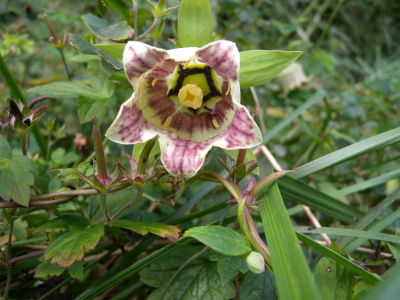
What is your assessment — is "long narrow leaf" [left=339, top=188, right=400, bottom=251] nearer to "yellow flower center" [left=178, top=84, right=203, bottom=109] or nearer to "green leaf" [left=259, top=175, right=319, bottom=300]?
"green leaf" [left=259, top=175, right=319, bottom=300]

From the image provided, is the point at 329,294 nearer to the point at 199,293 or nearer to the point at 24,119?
the point at 199,293

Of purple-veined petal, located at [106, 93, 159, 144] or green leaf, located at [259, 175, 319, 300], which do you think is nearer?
green leaf, located at [259, 175, 319, 300]

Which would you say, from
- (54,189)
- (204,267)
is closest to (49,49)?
(54,189)

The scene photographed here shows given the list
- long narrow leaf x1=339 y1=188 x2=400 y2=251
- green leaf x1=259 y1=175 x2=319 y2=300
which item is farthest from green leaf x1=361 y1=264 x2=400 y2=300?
long narrow leaf x1=339 y1=188 x2=400 y2=251

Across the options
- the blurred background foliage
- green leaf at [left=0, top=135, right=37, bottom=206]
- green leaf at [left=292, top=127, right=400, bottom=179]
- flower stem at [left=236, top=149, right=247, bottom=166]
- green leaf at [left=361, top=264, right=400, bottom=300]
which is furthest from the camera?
the blurred background foliage

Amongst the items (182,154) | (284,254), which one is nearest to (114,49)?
(182,154)

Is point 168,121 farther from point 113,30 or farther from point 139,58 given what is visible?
point 113,30
